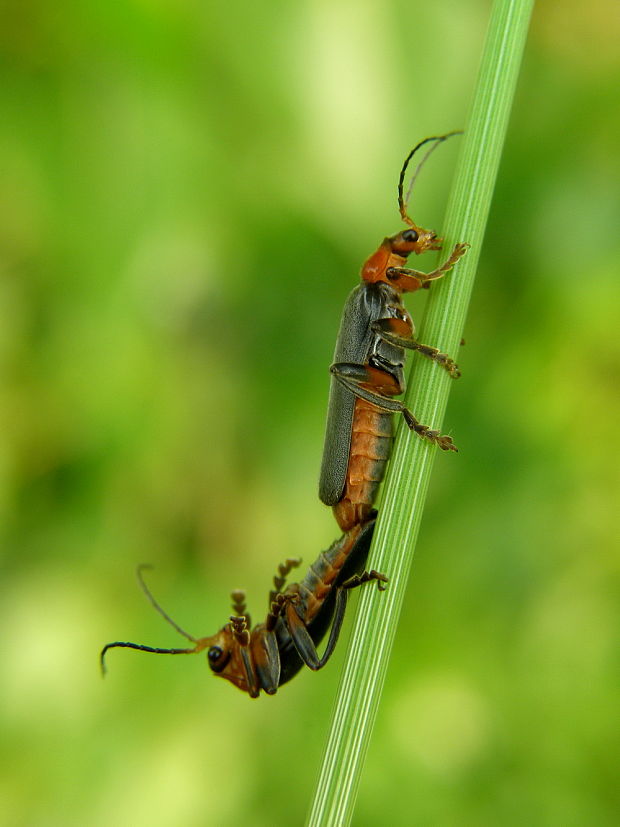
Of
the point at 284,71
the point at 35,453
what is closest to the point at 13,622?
the point at 35,453

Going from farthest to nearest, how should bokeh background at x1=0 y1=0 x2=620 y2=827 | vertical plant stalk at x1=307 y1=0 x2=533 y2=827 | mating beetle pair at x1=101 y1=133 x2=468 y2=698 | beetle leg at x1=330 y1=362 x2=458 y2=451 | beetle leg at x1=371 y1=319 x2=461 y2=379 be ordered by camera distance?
1. bokeh background at x1=0 y1=0 x2=620 y2=827
2. mating beetle pair at x1=101 y1=133 x2=468 y2=698
3. beetle leg at x1=330 y1=362 x2=458 y2=451
4. beetle leg at x1=371 y1=319 x2=461 y2=379
5. vertical plant stalk at x1=307 y1=0 x2=533 y2=827

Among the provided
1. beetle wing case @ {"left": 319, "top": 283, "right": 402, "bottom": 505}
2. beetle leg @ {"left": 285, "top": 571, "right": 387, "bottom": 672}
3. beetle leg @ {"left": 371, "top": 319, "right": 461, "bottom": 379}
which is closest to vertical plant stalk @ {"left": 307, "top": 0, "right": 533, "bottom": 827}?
beetle leg @ {"left": 371, "top": 319, "right": 461, "bottom": 379}

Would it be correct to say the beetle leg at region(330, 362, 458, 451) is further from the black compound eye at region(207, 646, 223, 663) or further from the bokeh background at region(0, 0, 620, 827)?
the bokeh background at region(0, 0, 620, 827)

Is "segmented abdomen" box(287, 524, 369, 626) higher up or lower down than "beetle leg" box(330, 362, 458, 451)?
lower down

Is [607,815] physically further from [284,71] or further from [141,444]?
[284,71]

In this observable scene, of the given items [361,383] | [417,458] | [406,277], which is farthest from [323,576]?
[406,277]

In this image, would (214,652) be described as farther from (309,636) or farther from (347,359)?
(347,359)

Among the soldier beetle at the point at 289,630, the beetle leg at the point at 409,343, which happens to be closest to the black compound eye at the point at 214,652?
the soldier beetle at the point at 289,630

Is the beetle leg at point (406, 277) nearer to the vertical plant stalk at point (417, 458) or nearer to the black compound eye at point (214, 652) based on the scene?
the vertical plant stalk at point (417, 458)
